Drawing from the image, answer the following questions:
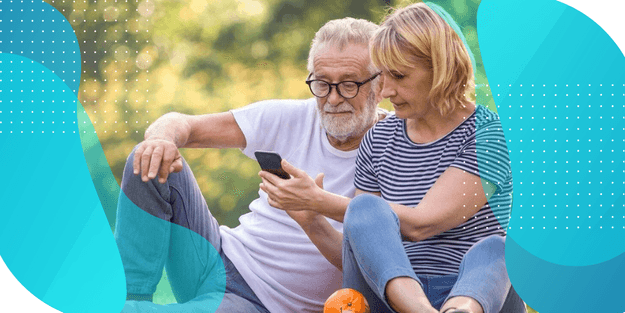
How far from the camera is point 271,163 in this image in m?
1.42

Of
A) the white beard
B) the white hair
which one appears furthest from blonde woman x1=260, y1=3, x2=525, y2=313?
the white hair

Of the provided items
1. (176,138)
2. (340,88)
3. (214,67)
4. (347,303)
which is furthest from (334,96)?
(214,67)

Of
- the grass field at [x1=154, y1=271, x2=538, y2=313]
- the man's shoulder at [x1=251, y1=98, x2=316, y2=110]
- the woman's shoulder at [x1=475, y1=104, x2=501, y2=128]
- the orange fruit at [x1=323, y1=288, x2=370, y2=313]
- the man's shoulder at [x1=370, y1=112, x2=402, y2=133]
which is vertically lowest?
the grass field at [x1=154, y1=271, x2=538, y2=313]

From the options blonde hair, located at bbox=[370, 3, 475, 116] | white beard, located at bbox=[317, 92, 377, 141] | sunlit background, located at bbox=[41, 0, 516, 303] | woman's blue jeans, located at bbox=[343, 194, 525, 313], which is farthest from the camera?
sunlit background, located at bbox=[41, 0, 516, 303]

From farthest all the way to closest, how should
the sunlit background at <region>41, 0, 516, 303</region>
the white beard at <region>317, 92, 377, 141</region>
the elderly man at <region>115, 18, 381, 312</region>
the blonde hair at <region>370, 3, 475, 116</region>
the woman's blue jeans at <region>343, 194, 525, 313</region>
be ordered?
the sunlit background at <region>41, 0, 516, 303</region> → the white beard at <region>317, 92, 377, 141</region> → the elderly man at <region>115, 18, 381, 312</region> → the blonde hair at <region>370, 3, 475, 116</region> → the woman's blue jeans at <region>343, 194, 525, 313</region>

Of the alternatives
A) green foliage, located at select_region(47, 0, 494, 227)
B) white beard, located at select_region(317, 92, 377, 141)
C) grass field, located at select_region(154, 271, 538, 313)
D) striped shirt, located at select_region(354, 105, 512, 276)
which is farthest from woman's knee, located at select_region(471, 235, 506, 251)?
green foliage, located at select_region(47, 0, 494, 227)

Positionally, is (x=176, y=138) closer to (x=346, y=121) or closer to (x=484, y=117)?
(x=346, y=121)

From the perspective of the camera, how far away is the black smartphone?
4.57 ft

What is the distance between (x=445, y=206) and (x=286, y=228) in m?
0.52

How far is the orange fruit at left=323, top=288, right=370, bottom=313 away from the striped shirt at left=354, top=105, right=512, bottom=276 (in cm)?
20

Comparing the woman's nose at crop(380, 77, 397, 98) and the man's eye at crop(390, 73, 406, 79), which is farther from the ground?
the man's eye at crop(390, 73, 406, 79)

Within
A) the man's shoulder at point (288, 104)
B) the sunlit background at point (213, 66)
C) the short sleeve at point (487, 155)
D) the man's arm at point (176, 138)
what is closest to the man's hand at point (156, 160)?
the man's arm at point (176, 138)

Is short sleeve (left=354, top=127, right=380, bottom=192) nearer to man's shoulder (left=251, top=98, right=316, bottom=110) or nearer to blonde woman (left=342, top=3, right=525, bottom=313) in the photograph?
blonde woman (left=342, top=3, right=525, bottom=313)

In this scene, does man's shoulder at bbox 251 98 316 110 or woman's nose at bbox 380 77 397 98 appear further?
man's shoulder at bbox 251 98 316 110
